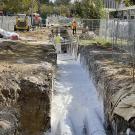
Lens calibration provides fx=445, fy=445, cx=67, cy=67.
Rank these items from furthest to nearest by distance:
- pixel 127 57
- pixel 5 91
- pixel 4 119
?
pixel 127 57 → pixel 5 91 → pixel 4 119

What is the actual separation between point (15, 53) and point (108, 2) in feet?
250

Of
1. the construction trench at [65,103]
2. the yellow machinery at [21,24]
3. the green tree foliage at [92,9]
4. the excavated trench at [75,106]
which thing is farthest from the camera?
the green tree foliage at [92,9]

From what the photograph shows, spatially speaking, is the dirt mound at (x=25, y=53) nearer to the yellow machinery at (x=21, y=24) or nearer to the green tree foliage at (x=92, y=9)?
the yellow machinery at (x=21, y=24)

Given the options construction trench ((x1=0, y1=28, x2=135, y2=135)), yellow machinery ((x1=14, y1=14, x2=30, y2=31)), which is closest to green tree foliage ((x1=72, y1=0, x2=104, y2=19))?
yellow machinery ((x1=14, y1=14, x2=30, y2=31))

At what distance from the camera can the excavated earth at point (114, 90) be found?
428 inches

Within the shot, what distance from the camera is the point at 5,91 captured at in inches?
555

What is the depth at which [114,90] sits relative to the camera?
1462cm

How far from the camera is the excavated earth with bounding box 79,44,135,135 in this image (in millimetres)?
10867

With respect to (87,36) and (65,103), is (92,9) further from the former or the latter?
(65,103)

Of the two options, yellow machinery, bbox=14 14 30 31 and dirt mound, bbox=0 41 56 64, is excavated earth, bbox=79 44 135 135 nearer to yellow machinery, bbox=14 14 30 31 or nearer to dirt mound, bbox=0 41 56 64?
dirt mound, bbox=0 41 56 64

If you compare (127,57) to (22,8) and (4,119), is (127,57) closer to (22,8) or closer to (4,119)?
(4,119)

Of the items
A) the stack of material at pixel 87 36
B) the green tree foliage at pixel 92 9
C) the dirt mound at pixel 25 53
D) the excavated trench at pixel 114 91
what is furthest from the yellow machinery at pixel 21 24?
the excavated trench at pixel 114 91

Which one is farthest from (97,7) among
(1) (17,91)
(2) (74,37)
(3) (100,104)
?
(1) (17,91)

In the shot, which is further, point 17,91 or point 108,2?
point 108,2
